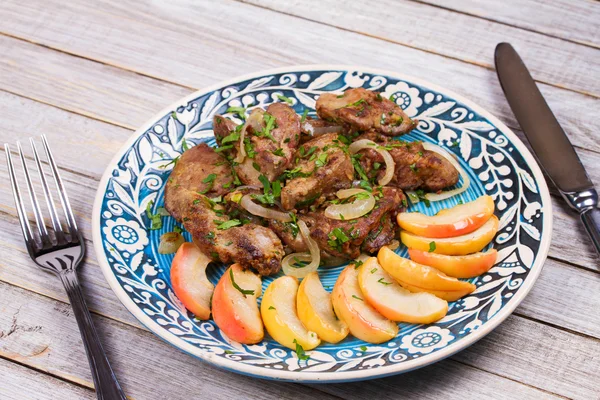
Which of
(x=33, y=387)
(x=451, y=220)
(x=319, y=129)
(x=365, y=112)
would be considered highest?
(x=365, y=112)

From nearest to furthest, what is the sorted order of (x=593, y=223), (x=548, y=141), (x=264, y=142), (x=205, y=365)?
(x=205, y=365), (x=264, y=142), (x=593, y=223), (x=548, y=141)

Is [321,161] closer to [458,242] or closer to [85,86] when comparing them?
[458,242]

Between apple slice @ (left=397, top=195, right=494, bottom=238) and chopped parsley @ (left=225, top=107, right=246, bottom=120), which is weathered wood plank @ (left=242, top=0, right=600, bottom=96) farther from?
apple slice @ (left=397, top=195, right=494, bottom=238)

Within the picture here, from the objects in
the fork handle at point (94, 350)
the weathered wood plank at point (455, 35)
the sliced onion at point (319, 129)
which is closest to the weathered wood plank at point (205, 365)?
the fork handle at point (94, 350)

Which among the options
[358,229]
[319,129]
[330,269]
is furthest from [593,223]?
[319,129]

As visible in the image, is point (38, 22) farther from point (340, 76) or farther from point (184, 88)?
point (340, 76)

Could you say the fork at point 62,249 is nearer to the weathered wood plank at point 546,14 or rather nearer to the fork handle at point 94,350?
the fork handle at point 94,350

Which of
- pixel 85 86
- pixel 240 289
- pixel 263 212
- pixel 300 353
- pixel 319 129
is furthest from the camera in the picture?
pixel 85 86
